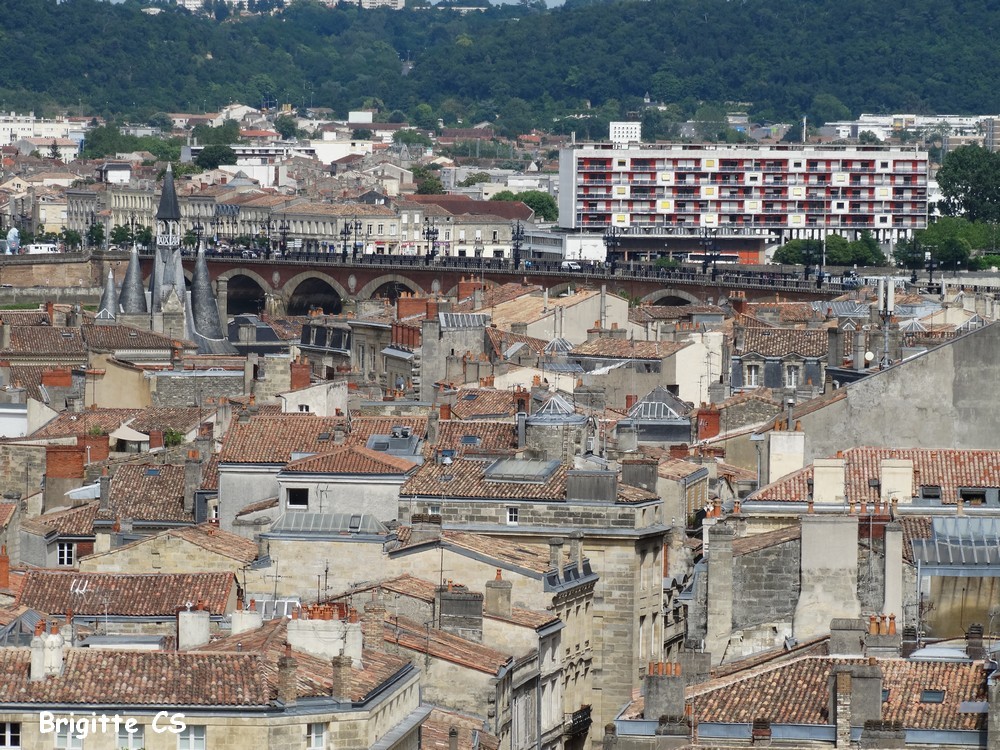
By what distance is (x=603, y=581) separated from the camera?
40.5 meters

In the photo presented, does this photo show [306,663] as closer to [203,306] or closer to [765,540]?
[765,540]

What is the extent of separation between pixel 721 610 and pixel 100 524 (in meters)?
12.4

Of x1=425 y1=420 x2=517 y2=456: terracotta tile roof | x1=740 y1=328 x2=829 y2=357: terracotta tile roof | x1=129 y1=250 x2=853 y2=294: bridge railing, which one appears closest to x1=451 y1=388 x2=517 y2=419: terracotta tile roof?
x1=425 y1=420 x2=517 y2=456: terracotta tile roof

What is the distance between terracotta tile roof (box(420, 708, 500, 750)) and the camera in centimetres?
2961

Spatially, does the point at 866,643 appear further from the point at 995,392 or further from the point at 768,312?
the point at 768,312

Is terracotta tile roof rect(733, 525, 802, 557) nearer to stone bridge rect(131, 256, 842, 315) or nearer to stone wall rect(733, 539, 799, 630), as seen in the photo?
stone wall rect(733, 539, 799, 630)

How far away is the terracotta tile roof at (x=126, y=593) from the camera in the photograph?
3426 centimetres

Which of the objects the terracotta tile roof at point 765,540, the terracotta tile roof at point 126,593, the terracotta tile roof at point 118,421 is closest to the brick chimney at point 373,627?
the terracotta tile roof at point 126,593

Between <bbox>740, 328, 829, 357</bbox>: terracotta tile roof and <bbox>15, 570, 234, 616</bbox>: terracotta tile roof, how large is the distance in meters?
34.7

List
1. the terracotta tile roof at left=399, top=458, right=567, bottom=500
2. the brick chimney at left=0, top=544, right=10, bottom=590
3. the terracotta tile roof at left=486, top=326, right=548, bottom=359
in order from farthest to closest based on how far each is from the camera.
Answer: the terracotta tile roof at left=486, top=326, right=548, bottom=359, the terracotta tile roof at left=399, top=458, right=567, bottom=500, the brick chimney at left=0, top=544, right=10, bottom=590

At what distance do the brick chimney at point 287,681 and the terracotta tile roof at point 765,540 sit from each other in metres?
8.67

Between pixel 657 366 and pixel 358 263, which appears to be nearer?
pixel 657 366

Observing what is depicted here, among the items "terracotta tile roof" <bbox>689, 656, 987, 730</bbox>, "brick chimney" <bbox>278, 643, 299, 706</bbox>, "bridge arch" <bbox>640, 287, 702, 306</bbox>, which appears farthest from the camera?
"bridge arch" <bbox>640, 287, 702, 306</bbox>

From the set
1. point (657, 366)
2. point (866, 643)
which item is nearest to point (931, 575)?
point (866, 643)
